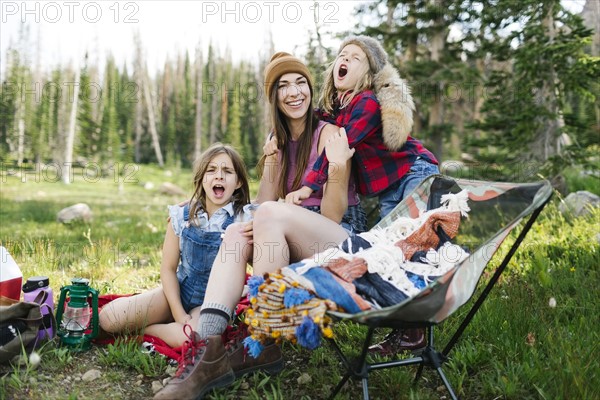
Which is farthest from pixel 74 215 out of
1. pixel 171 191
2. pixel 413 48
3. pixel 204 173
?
pixel 171 191

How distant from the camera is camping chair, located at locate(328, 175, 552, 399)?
1.67 meters

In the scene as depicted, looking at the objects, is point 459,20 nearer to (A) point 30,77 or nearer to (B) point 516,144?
(B) point 516,144

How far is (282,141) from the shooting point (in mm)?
3020

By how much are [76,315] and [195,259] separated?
2.25ft

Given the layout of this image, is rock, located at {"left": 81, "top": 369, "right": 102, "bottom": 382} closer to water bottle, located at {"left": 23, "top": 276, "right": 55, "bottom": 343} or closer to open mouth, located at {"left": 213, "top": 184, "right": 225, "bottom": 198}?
water bottle, located at {"left": 23, "top": 276, "right": 55, "bottom": 343}

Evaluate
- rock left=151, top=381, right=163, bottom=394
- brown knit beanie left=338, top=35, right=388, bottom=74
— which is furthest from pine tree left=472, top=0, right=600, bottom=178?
rock left=151, top=381, right=163, bottom=394

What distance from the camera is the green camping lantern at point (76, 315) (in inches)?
105

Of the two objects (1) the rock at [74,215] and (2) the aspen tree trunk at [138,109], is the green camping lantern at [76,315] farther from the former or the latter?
(2) the aspen tree trunk at [138,109]

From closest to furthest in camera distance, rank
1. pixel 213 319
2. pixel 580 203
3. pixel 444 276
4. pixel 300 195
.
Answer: pixel 444 276 < pixel 213 319 < pixel 300 195 < pixel 580 203

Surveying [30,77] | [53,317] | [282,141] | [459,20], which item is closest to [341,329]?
[282,141]

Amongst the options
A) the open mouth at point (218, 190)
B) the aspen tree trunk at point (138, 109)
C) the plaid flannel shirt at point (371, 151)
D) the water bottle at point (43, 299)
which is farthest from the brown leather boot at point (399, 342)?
the aspen tree trunk at point (138, 109)

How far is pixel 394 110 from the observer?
2.70 meters

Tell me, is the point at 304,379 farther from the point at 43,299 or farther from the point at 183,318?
the point at 43,299

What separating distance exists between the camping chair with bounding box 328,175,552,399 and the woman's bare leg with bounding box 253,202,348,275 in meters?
0.37
